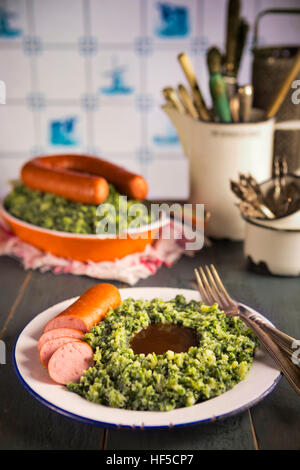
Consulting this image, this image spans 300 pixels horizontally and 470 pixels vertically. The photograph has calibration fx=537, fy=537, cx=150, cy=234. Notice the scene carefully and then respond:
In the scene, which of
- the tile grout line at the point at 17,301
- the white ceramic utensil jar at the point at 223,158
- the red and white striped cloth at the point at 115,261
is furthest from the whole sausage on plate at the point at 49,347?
the white ceramic utensil jar at the point at 223,158

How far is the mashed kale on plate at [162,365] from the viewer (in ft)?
2.37

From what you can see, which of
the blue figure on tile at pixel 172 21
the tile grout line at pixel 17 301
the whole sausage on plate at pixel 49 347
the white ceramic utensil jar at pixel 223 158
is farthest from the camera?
the blue figure on tile at pixel 172 21

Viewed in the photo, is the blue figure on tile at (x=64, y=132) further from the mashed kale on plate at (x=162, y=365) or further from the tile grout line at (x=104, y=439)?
the tile grout line at (x=104, y=439)

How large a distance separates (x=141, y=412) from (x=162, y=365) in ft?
0.27

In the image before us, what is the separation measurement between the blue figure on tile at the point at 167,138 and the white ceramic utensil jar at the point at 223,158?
112 cm

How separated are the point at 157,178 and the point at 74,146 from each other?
44 centimetres

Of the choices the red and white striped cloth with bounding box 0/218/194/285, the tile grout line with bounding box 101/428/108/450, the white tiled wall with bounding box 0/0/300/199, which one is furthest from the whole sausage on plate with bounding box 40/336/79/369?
the white tiled wall with bounding box 0/0/300/199

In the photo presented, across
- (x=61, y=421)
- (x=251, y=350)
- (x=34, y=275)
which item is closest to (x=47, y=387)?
(x=61, y=421)

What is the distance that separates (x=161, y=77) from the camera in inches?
98.6

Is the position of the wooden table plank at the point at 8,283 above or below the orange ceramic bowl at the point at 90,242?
below

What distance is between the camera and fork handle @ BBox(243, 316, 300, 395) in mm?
765

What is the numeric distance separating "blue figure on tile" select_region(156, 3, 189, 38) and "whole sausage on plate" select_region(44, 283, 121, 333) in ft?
5.91

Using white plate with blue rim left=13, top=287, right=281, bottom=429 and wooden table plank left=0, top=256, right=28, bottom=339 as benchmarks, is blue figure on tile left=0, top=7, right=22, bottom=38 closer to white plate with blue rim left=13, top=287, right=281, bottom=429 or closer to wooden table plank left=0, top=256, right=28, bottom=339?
wooden table plank left=0, top=256, right=28, bottom=339

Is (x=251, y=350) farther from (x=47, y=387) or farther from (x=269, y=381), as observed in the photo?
(x=47, y=387)
